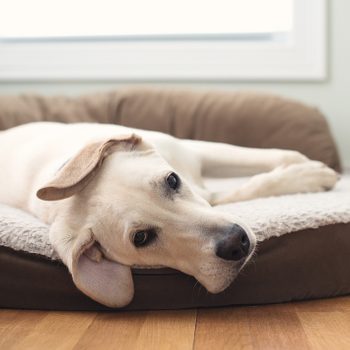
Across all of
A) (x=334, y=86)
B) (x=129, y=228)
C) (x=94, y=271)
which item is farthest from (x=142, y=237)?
(x=334, y=86)

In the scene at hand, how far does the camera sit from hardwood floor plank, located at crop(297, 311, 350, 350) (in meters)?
1.69

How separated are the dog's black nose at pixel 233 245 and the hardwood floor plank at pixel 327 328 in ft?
0.84

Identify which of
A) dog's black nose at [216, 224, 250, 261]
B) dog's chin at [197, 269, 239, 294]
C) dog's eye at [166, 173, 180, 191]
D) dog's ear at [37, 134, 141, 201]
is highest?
dog's ear at [37, 134, 141, 201]

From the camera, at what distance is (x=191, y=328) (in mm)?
1853

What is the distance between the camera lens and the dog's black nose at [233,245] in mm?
1812

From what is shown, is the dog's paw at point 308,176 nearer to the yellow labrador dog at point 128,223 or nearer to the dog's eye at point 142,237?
the yellow labrador dog at point 128,223

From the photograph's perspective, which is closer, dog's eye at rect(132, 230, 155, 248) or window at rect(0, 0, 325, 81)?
dog's eye at rect(132, 230, 155, 248)

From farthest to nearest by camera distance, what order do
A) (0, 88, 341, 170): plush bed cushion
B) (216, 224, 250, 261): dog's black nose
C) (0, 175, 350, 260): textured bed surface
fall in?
1. (0, 88, 341, 170): plush bed cushion
2. (0, 175, 350, 260): textured bed surface
3. (216, 224, 250, 261): dog's black nose

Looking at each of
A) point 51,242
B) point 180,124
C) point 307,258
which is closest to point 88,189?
point 51,242

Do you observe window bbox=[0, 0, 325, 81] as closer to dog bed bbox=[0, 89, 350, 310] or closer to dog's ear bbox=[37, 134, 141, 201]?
dog bed bbox=[0, 89, 350, 310]

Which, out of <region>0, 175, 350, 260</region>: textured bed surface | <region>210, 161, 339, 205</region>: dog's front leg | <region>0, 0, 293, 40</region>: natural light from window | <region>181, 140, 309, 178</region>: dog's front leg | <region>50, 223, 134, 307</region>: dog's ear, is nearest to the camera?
<region>50, 223, 134, 307</region>: dog's ear

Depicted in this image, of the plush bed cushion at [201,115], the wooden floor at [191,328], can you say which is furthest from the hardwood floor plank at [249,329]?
the plush bed cushion at [201,115]

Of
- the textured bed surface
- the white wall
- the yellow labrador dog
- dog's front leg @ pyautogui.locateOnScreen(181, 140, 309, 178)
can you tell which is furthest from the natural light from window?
the yellow labrador dog

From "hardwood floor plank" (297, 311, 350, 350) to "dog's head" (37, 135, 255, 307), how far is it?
9.4 inches
